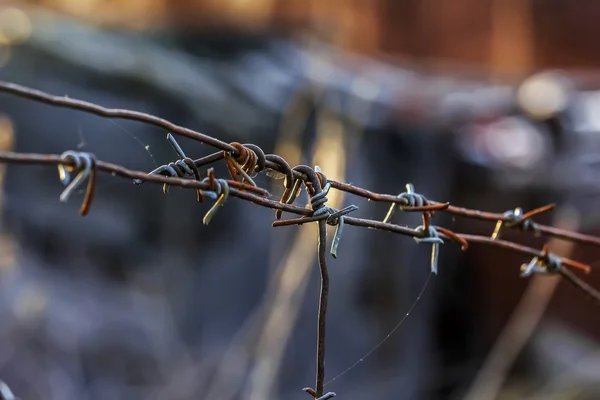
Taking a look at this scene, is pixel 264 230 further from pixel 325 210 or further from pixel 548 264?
pixel 325 210

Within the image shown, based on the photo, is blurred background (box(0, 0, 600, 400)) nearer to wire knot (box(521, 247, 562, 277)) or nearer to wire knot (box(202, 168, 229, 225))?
wire knot (box(521, 247, 562, 277))

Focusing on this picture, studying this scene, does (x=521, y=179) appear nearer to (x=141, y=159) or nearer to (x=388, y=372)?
(x=388, y=372)

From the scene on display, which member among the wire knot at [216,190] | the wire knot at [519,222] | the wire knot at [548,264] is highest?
the wire knot at [519,222]

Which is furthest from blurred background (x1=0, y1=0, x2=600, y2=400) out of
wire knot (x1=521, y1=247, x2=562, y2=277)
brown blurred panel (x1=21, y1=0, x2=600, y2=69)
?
wire knot (x1=521, y1=247, x2=562, y2=277)

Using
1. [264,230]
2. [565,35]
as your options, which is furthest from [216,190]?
[565,35]

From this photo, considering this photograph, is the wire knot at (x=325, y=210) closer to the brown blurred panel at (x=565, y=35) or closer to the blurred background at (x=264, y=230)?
the blurred background at (x=264, y=230)

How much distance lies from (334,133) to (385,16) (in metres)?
2.39

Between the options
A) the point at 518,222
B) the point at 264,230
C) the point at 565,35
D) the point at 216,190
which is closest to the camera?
the point at 216,190

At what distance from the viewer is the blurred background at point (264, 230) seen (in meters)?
2.84

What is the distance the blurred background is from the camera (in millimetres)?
2842

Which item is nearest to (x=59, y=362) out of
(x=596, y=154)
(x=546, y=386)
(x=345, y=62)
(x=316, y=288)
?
(x=316, y=288)

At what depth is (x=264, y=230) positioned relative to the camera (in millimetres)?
3199

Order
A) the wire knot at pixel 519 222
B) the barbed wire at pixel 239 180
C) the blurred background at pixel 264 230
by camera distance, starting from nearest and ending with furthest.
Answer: the barbed wire at pixel 239 180 → the wire knot at pixel 519 222 → the blurred background at pixel 264 230

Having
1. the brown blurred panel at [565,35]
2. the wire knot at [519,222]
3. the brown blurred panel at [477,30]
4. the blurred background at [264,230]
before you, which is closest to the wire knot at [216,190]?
the wire knot at [519,222]
